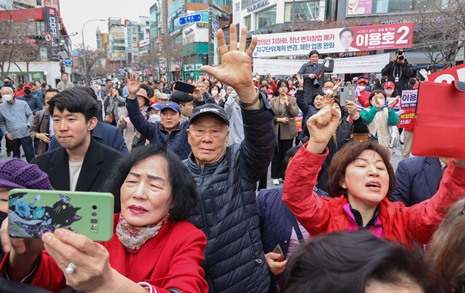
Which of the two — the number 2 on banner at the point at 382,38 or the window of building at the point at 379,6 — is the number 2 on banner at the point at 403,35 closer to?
the number 2 on banner at the point at 382,38

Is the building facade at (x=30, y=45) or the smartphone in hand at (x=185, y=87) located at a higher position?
the building facade at (x=30, y=45)

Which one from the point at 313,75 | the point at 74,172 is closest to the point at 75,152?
the point at 74,172

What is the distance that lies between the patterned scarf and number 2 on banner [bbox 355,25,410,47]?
14287 millimetres

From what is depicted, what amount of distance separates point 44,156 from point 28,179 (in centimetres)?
127

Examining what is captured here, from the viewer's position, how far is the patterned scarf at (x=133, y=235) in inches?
60.4

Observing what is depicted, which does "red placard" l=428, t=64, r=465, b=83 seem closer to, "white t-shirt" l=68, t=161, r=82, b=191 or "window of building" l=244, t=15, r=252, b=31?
"white t-shirt" l=68, t=161, r=82, b=191

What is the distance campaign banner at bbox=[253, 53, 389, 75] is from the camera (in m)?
13.5

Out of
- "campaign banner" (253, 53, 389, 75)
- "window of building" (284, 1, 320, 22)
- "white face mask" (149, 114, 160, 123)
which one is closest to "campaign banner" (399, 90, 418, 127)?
"white face mask" (149, 114, 160, 123)

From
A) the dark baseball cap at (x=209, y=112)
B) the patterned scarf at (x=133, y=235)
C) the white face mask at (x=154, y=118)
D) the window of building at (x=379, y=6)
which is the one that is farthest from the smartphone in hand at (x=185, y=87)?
the window of building at (x=379, y=6)

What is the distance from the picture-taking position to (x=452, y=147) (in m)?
1.60

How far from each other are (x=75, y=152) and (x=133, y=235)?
1361 mm

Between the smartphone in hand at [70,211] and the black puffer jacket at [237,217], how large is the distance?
40.0 inches

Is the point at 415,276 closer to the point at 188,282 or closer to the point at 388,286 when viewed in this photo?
the point at 388,286

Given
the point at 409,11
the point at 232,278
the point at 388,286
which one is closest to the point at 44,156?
the point at 232,278
